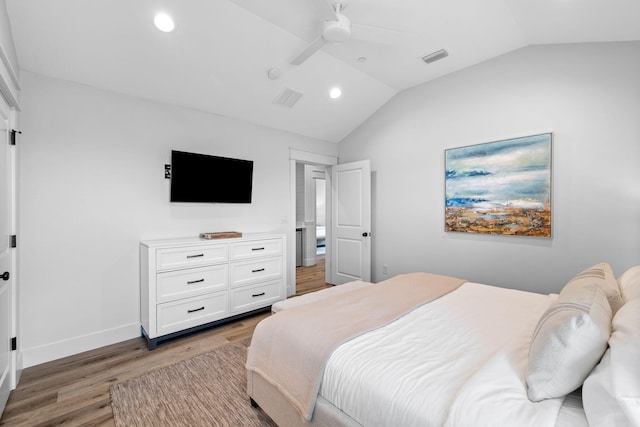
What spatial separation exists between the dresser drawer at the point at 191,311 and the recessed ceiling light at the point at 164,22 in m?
2.47

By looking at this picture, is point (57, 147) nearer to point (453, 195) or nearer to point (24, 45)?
point (24, 45)

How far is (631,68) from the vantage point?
2479mm

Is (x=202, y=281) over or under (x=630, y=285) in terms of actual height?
under

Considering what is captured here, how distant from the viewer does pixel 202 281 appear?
3.02 m

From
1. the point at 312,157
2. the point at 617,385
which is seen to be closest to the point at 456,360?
the point at 617,385

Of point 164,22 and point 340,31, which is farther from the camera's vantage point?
point 164,22

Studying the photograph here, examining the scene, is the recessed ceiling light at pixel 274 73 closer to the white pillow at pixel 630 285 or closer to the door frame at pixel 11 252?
the door frame at pixel 11 252

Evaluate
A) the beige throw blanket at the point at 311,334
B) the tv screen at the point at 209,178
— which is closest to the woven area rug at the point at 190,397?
the beige throw blanket at the point at 311,334

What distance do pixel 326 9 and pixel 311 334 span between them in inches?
84.9

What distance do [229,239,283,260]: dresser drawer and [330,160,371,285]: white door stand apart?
1279 mm

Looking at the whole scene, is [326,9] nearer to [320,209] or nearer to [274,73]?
[274,73]

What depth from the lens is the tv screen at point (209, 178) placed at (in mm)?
3186

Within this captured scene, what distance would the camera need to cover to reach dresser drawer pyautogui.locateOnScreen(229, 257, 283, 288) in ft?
10.7

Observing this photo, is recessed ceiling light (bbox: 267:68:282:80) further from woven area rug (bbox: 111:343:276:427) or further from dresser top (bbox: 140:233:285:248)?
woven area rug (bbox: 111:343:276:427)
